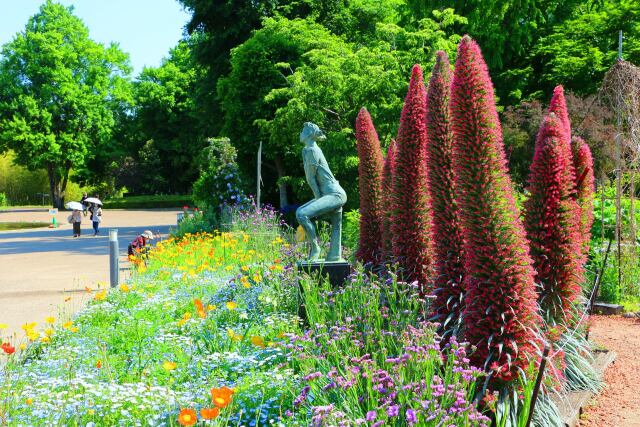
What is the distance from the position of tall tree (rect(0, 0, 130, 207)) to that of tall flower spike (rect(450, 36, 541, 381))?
46.5 m

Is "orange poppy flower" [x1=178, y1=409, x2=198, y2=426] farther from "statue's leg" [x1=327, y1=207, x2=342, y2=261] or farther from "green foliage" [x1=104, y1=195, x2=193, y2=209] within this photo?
"green foliage" [x1=104, y1=195, x2=193, y2=209]

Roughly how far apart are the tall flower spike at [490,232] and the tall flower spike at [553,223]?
56 centimetres

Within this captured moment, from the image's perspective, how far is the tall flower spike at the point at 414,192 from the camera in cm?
518

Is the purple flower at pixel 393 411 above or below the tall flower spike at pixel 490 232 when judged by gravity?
below

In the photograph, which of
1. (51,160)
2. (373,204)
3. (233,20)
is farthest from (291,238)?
(51,160)

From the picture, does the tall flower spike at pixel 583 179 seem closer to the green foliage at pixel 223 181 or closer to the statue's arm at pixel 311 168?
the statue's arm at pixel 311 168

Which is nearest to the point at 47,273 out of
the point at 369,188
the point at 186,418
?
the point at 369,188

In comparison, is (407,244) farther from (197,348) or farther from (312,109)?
(312,109)

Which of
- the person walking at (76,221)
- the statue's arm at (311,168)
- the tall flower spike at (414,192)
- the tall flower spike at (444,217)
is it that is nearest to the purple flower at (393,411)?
the tall flower spike at (444,217)

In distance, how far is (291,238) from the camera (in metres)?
11.7

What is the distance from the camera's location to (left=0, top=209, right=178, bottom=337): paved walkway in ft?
27.3

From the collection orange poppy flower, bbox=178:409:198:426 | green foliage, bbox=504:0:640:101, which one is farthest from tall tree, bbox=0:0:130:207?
orange poppy flower, bbox=178:409:198:426

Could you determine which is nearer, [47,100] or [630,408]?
[630,408]

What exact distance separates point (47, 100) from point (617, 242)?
4699 centimetres
